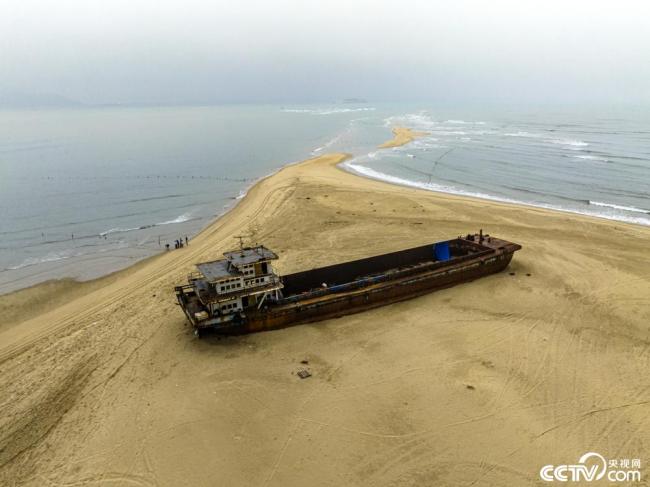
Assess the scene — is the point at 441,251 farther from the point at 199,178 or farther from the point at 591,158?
the point at 591,158

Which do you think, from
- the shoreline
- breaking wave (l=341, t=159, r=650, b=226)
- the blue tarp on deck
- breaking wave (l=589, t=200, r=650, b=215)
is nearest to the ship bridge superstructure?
the shoreline

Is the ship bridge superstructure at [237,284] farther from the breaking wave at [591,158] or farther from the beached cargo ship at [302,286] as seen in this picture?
the breaking wave at [591,158]

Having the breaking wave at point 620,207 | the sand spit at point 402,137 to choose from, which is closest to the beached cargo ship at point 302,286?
the breaking wave at point 620,207

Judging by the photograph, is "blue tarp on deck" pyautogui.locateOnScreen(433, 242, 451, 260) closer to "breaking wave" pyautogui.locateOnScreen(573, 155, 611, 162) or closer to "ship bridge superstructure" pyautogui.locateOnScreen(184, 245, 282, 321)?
"ship bridge superstructure" pyautogui.locateOnScreen(184, 245, 282, 321)

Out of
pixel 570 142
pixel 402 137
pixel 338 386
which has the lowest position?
pixel 338 386

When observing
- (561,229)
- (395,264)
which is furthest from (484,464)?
(561,229)

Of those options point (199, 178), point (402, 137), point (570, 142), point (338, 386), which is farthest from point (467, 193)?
point (402, 137)
